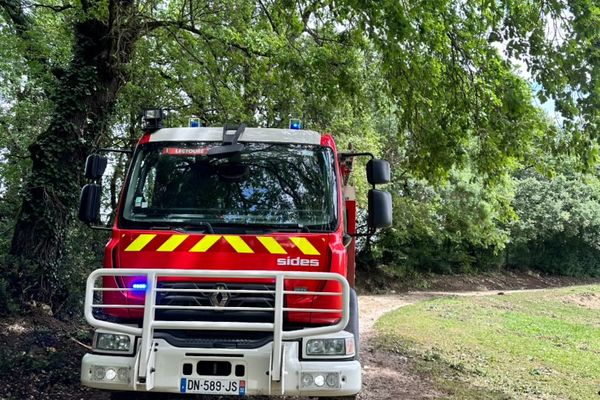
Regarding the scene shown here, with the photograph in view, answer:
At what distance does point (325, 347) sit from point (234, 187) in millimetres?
1704

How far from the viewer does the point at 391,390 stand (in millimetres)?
6863

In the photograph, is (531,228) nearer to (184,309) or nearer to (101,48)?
(101,48)

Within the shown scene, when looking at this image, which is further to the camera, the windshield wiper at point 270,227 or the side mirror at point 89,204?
the side mirror at point 89,204

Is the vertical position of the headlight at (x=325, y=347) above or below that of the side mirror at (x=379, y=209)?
below

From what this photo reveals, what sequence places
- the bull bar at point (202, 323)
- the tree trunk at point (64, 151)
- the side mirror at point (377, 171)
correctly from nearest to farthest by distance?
1. the bull bar at point (202, 323)
2. the side mirror at point (377, 171)
3. the tree trunk at point (64, 151)

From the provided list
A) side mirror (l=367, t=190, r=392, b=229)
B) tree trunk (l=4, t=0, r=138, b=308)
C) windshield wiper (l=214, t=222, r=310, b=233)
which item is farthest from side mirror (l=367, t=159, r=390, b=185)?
tree trunk (l=4, t=0, r=138, b=308)

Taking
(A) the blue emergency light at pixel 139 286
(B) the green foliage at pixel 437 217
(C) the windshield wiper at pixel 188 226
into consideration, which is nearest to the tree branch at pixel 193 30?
(C) the windshield wiper at pixel 188 226

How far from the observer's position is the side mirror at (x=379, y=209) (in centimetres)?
510

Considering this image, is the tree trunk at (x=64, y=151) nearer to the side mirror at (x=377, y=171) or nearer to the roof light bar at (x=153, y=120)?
the roof light bar at (x=153, y=120)

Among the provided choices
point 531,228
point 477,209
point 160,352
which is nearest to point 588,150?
point 160,352

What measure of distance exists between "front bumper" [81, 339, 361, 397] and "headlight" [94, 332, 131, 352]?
0.13 metres

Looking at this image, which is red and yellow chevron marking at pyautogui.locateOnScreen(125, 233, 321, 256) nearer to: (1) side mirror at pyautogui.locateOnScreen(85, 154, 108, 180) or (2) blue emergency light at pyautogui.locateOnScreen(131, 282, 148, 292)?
(2) blue emergency light at pyautogui.locateOnScreen(131, 282, 148, 292)

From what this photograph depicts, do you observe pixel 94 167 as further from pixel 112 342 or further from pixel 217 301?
pixel 217 301

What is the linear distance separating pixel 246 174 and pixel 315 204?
2.36ft
